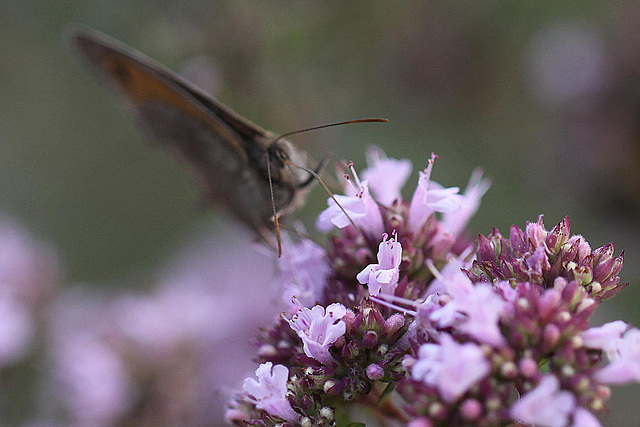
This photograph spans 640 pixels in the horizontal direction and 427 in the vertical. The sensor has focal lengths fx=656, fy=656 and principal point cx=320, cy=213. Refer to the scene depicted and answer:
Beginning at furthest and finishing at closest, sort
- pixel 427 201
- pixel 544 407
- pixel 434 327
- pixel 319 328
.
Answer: pixel 427 201, pixel 319 328, pixel 434 327, pixel 544 407

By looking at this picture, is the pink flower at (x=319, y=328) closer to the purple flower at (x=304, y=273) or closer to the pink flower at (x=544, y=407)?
the purple flower at (x=304, y=273)

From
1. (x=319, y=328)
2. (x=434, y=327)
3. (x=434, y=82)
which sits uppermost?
(x=434, y=82)

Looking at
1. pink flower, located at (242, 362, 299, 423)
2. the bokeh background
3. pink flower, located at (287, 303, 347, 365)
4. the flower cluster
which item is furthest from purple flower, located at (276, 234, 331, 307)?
the bokeh background

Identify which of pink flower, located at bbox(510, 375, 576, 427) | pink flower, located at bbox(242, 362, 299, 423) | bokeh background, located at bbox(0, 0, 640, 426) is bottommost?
pink flower, located at bbox(510, 375, 576, 427)

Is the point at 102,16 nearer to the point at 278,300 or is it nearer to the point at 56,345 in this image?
the point at 56,345

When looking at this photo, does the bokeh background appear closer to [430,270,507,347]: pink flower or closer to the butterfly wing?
the butterfly wing

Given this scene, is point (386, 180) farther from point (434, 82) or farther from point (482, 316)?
point (434, 82)

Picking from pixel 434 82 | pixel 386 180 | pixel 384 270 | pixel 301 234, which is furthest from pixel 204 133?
pixel 434 82
